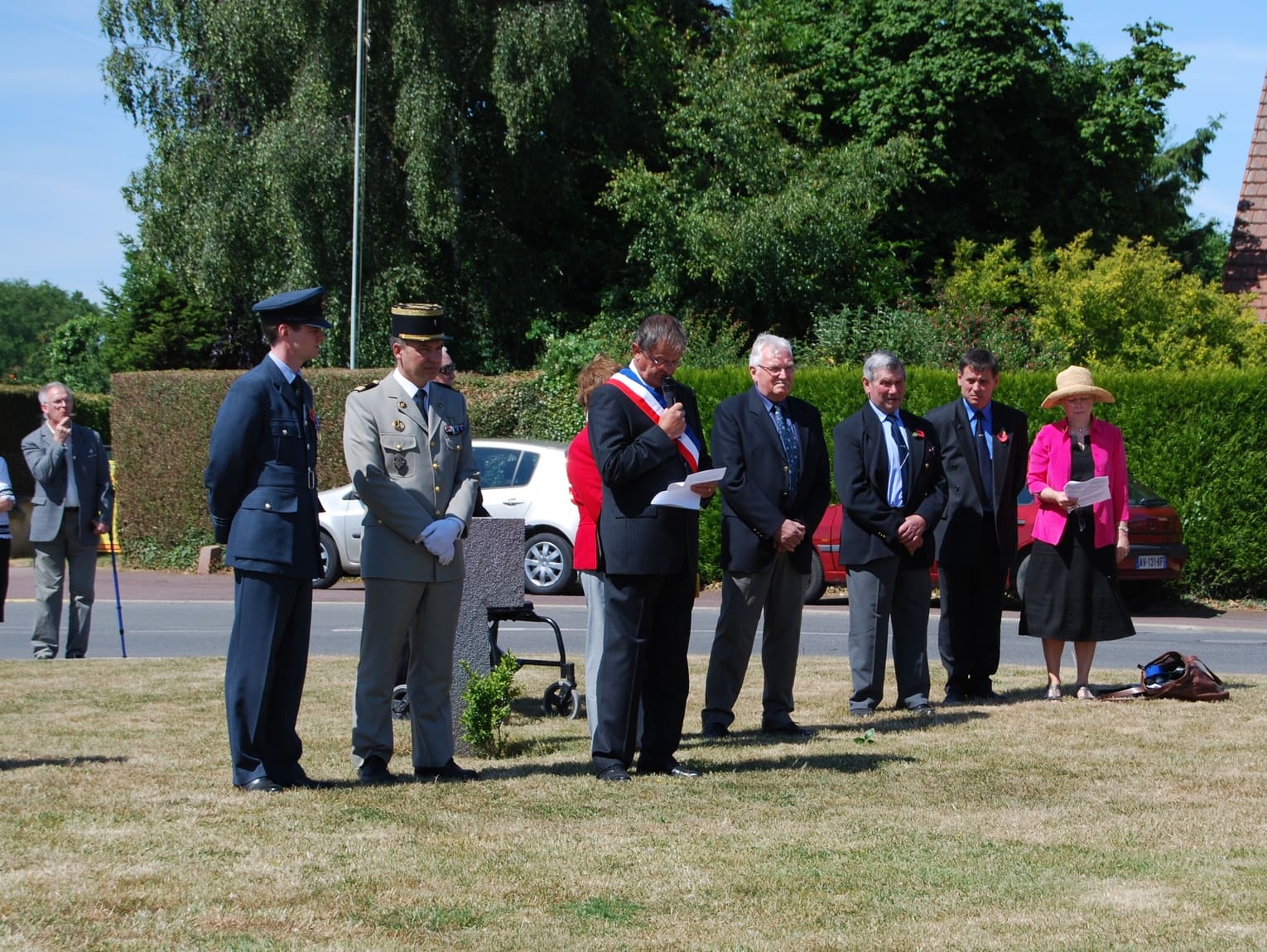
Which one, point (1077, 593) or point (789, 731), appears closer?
point (789, 731)

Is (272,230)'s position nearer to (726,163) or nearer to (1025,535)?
(726,163)

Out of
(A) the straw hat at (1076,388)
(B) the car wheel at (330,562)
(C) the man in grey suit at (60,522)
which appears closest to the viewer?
(A) the straw hat at (1076,388)

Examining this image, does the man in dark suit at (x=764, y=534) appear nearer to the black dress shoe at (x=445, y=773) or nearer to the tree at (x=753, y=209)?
the black dress shoe at (x=445, y=773)

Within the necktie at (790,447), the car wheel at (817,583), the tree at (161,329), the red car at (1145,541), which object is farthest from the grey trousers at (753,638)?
the tree at (161,329)

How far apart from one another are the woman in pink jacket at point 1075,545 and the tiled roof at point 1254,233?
1628 centimetres

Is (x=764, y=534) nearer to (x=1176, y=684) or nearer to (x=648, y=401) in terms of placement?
(x=648, y=401)

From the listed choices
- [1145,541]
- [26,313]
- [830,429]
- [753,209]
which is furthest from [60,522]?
[26,313]

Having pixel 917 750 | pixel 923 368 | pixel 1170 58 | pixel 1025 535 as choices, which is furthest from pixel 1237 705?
pixel 1170 58

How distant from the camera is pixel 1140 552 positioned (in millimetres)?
15664

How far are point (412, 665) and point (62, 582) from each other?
605 cm

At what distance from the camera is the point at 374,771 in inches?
257

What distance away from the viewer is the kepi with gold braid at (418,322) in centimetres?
653

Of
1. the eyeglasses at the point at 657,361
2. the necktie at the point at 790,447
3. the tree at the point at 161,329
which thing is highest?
→ the tree at the point at 161,329

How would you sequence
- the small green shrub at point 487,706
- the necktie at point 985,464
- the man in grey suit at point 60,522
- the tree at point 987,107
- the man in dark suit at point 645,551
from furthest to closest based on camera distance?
the tree at point 987,107, the man in grey suit at point 60,522, the necktie at point 985,464, the small green shrub at point 487,706, the man in dark suit at point 645,551
